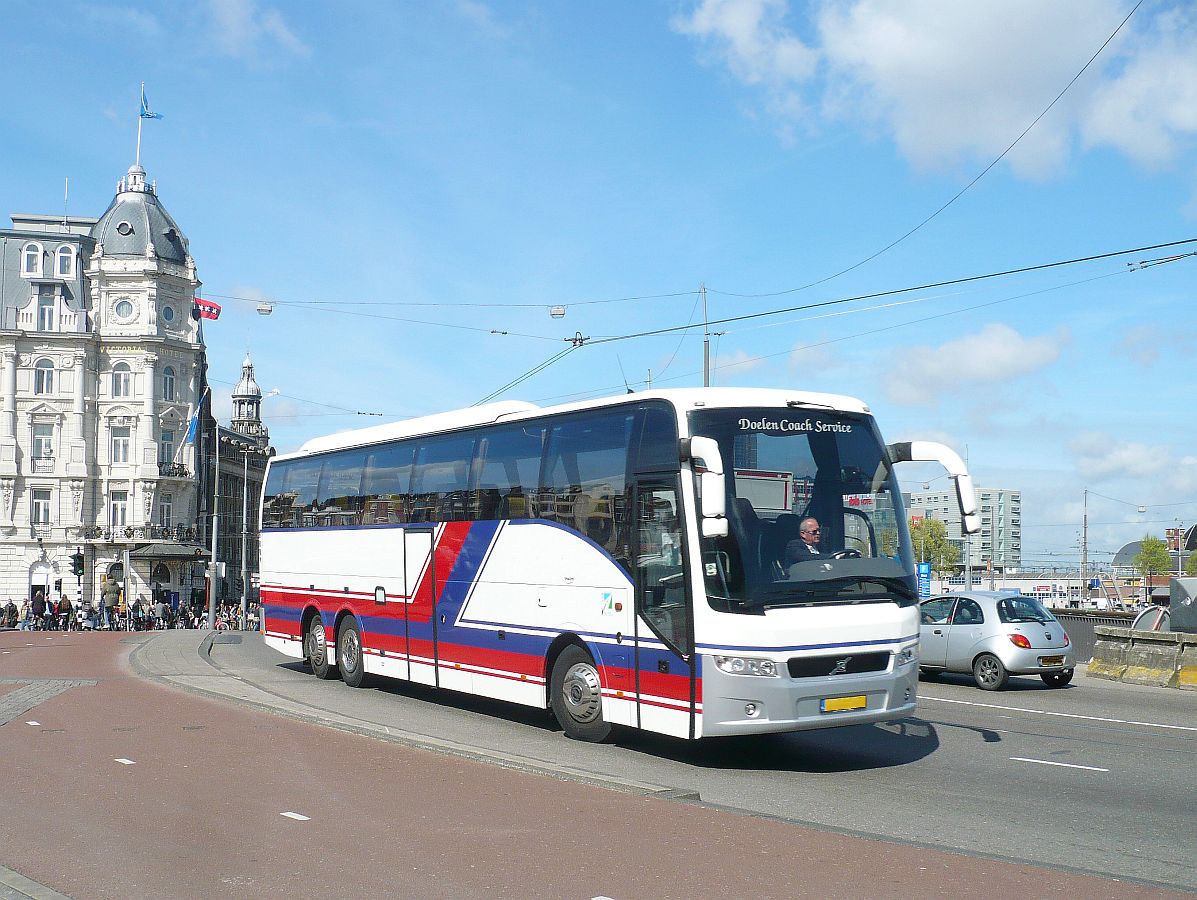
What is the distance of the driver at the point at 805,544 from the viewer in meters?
11.0

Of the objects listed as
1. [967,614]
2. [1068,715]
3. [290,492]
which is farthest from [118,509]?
[1068,715]

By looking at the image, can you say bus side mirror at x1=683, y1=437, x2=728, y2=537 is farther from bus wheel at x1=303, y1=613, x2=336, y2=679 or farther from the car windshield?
bus wheel at x1=303, y1=613, x2=336, y2=679

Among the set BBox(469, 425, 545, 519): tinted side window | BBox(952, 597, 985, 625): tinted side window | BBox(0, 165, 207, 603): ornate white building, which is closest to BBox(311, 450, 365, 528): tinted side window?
BBox(469, 425, 545, 519): tinted side window

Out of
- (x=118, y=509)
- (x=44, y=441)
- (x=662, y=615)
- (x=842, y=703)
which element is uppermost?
(x=44, y=441)

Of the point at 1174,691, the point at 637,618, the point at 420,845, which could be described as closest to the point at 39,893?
the point at 420,845

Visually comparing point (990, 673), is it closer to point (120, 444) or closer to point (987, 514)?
point (120, 444)

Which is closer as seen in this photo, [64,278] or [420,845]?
[420,845]

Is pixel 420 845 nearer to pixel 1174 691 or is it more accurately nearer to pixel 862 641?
pixel 862 641

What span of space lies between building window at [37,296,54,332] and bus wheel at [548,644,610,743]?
64.6 metres

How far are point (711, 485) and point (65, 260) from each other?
6926 centimetres

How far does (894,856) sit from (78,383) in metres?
69.3

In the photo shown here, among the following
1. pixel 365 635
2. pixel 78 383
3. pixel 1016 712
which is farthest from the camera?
pixel 78 383

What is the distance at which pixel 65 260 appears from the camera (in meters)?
70.6

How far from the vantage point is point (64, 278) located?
231 ft
